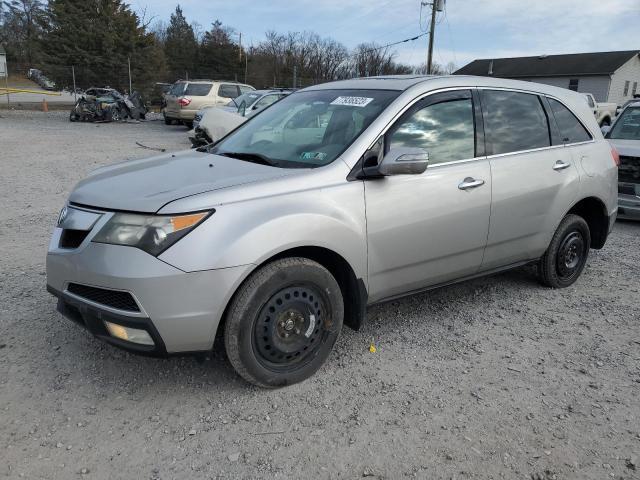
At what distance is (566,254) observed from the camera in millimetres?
4781

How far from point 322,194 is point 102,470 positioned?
1.79 m

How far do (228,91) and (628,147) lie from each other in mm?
16214

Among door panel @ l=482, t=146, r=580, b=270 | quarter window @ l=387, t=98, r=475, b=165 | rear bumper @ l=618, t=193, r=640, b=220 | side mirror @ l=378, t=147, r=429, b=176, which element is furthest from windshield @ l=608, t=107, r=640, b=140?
side mirror @ l=378, t=147, r=429, b=176

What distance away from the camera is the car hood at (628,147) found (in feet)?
24.3

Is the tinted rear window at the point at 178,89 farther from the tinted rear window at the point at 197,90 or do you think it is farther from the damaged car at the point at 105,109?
the damaged car at the point at 105,109

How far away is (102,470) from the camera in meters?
2.45

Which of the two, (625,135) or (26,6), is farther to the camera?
(26,6)

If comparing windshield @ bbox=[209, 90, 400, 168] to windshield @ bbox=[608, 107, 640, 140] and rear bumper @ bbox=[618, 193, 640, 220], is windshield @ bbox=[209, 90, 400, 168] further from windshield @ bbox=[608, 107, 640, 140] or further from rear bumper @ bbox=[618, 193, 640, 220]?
windshield @ bbox=[608, 107, 640, 140]

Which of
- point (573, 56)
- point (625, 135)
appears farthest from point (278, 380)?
point (573, 56)

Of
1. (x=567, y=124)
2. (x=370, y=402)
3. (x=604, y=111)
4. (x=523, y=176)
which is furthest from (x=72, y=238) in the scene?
(x=604, y=111)

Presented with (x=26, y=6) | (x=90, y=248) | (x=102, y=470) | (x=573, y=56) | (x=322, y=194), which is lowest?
(x=102, y=470)

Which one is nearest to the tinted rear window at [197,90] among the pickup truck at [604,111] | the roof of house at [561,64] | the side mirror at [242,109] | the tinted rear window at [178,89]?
the tinted rear window at [178,89]

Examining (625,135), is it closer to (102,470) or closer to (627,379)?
(627,379)

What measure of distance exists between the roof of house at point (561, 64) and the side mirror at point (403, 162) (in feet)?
158
